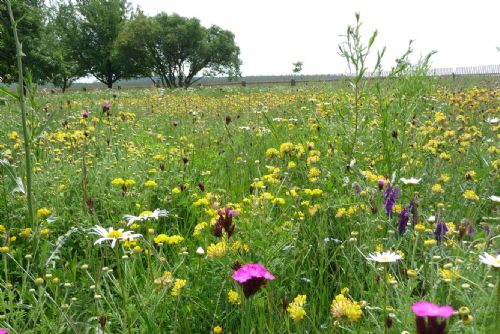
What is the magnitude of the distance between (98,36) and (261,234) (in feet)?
166

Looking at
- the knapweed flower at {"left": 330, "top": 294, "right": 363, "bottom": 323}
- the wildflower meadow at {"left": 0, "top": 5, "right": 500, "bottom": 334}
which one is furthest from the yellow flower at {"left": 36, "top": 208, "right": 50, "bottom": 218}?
the knapweed flower at {"left": 330, "top": 294, "right": 363, "bottom": 323}

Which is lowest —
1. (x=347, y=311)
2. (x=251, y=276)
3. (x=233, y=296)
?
(x=233, y=296)

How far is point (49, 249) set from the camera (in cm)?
195

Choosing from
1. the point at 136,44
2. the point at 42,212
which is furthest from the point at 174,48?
the point at 42,212

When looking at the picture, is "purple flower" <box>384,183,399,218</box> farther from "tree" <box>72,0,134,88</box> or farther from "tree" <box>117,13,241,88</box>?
"tree" <box>72,0,134,88</box>

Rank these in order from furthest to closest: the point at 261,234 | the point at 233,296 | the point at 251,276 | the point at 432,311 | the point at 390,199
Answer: the point at 390,199
the point at 261,234
the point at 233,296
the point at 251,276
the point at 432,311

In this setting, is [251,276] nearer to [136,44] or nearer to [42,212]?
[42,212]

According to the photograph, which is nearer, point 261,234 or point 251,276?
point 251,276

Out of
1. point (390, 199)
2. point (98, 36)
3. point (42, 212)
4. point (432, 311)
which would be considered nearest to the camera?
point (432, 311)

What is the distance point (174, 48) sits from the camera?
44438mm

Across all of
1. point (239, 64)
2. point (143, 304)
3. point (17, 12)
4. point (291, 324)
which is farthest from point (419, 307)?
point (239, 64)

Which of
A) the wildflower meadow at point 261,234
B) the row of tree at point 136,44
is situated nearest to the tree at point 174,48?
the row of tree at point 136,44

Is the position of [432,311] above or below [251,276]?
above

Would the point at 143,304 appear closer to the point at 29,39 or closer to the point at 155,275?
the point at 155,275
